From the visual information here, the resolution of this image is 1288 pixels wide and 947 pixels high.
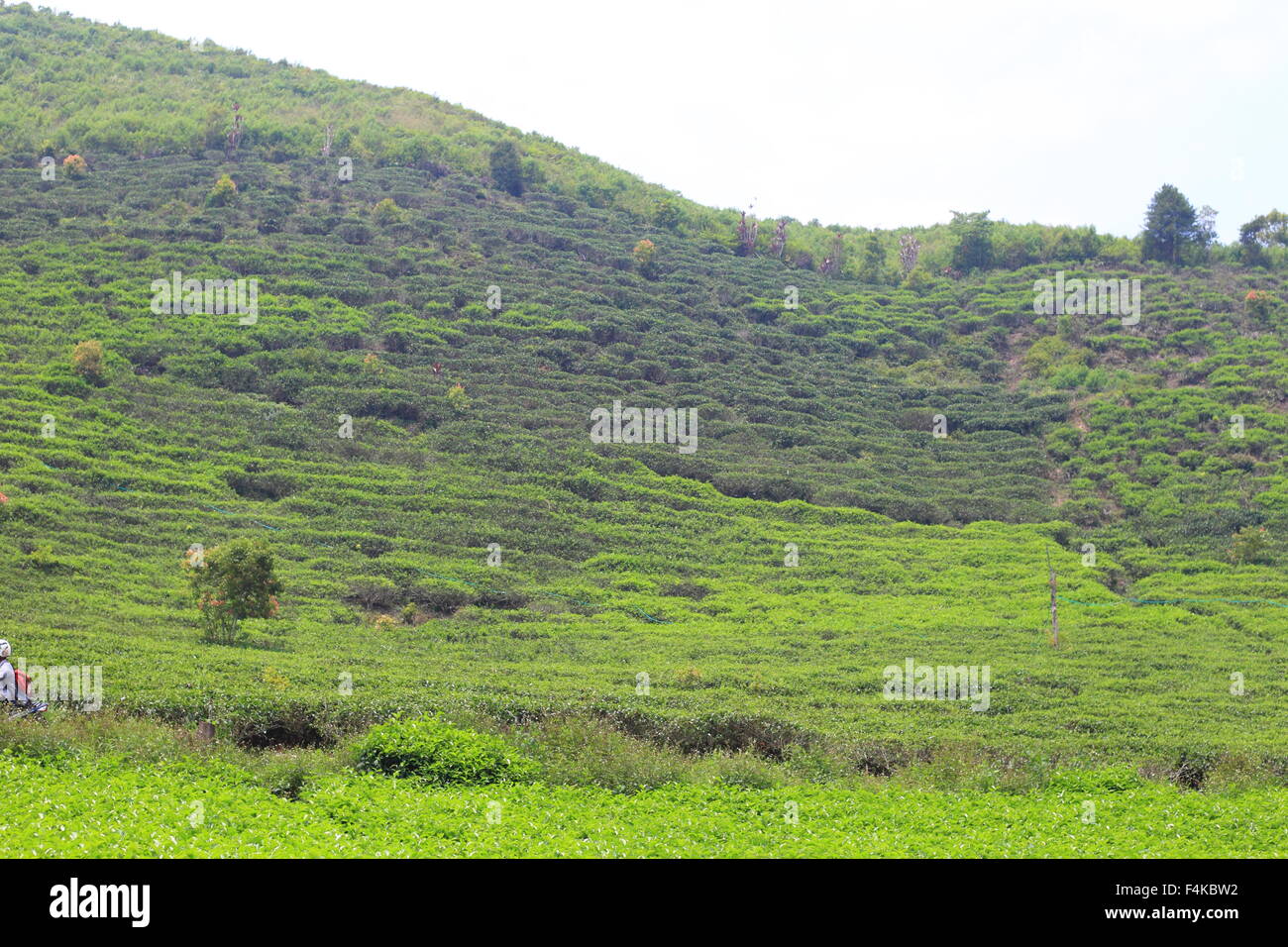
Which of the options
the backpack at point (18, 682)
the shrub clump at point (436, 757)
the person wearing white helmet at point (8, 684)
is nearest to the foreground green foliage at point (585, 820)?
the shrub clump at point (436, 757)

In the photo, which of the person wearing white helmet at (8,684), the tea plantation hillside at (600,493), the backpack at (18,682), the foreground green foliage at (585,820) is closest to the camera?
the foreground green foliage at (585,820)

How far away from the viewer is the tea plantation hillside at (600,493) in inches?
534

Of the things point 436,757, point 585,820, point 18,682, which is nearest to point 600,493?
point 18,682

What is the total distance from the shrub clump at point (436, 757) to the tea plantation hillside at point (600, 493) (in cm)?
28

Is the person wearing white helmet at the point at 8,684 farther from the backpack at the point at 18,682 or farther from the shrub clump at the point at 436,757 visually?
the shrub clump at the point at 436,757

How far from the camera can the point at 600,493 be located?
1300 inches

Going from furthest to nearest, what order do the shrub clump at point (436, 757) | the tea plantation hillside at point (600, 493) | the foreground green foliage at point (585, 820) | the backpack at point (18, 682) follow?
the tea plantation hillside at point (600, 493) → the backpack at point (18, 682) → the shrub clump at point (436, 757) → the foreground green foliage at point (585, 820)

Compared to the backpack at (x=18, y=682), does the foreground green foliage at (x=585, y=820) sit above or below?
below

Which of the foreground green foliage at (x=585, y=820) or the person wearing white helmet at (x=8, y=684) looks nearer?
the foreground green foliage at (x=585, y=820)

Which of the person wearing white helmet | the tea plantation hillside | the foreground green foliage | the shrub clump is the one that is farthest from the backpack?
the shrub clump

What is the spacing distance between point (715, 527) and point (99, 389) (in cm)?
1860

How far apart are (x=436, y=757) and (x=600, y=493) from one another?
68.1ft

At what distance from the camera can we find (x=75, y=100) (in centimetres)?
6397

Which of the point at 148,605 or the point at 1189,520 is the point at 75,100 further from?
the point at 1189,520
